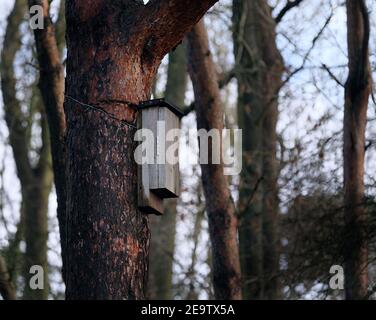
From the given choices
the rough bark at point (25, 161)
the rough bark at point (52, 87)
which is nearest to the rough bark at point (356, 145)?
the rough bark at point (52, 87)

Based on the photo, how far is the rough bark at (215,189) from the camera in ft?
32.7

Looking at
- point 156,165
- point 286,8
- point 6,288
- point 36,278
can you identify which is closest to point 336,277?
point 6,288

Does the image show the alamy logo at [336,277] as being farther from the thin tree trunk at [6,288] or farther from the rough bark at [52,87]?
the thin tree trunk at [6,288]

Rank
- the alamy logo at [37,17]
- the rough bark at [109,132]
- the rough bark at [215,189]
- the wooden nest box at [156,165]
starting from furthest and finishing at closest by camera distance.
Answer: the rough bark at [215,189], the alamy logo at [37,17], the wooden nest box at [156,165], the rough bark at [109,132]

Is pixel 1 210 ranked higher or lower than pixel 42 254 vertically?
higher

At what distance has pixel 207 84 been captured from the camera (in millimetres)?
10227

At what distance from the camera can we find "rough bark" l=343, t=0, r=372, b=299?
9.30 m

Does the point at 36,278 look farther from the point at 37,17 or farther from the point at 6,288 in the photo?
the point at 37,17

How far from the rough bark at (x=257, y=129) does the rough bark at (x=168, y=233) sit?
119 cm

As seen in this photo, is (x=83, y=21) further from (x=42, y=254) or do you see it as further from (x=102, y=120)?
(x=42, y=254)

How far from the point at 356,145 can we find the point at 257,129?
383 centimetres

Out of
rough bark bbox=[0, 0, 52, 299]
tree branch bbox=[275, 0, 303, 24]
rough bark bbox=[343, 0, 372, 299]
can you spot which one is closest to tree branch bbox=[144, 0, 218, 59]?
rough bark bbox=[343, 0, 372, 299]
